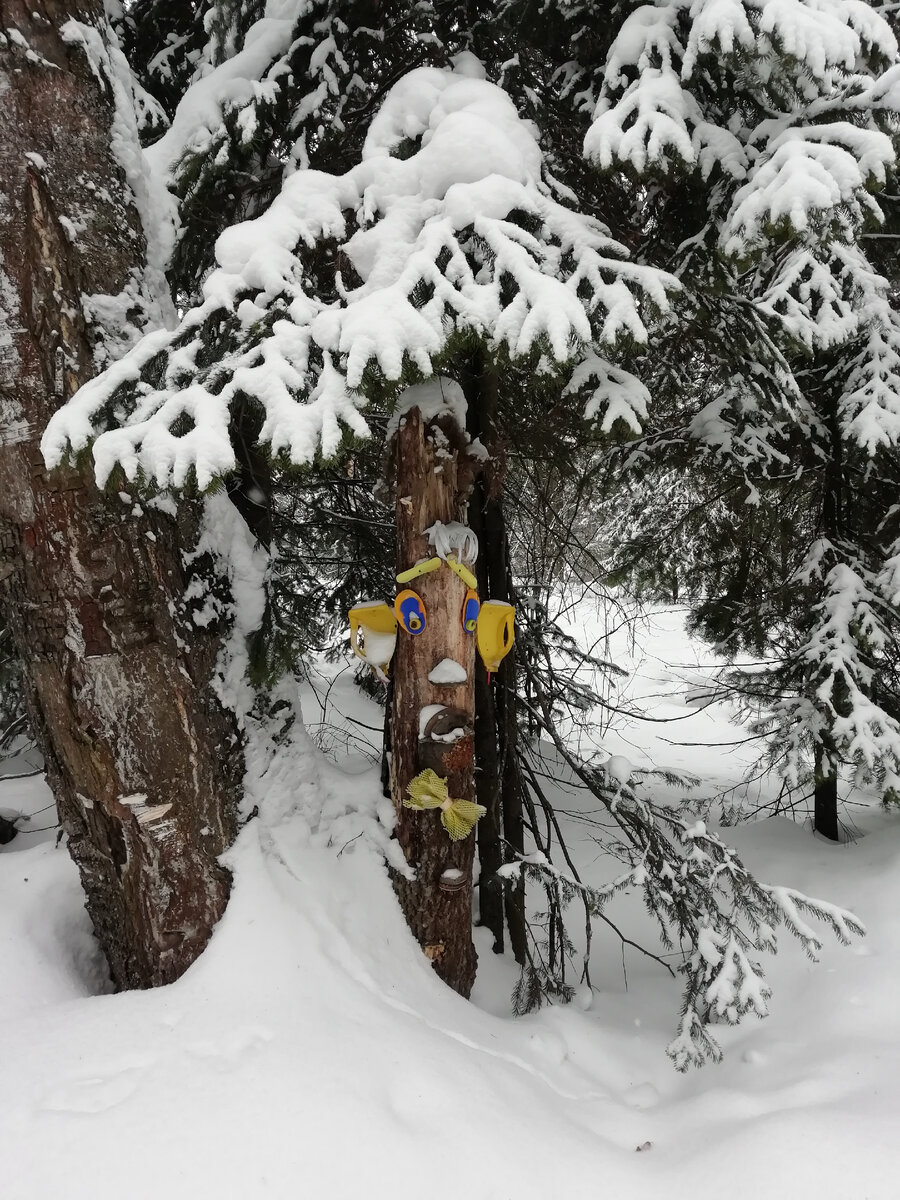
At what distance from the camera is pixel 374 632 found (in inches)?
99.5

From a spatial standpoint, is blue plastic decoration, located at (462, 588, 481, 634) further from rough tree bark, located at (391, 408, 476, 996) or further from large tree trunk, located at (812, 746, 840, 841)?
large tree trunk, located at (812, 746, 840, 841)

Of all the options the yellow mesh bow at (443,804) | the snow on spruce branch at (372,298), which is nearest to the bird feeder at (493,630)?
the yellow mesh bow at (443,804)

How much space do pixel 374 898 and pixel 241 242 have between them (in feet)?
7.21

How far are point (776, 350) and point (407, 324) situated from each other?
163 cm

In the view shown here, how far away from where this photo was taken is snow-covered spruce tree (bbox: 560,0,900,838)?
1838 mm

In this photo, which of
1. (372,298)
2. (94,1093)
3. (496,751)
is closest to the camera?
(94,1093)

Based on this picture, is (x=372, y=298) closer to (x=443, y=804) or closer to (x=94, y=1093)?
(x=443, y=804)

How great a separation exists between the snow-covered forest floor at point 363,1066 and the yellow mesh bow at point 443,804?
277 millimetres

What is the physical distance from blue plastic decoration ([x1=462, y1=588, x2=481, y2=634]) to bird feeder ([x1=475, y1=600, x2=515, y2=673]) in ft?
Result: 0.56

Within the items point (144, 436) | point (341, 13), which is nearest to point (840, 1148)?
point (144, 436)

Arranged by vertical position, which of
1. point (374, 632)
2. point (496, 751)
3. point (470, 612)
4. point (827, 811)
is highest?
point (470, 612)

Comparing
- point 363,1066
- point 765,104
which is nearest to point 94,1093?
point 363,1066

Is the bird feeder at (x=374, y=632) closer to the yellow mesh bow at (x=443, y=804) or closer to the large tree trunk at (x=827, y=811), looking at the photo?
the yellow mesh bow at (x=443, y=804)

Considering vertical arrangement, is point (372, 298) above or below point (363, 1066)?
above
